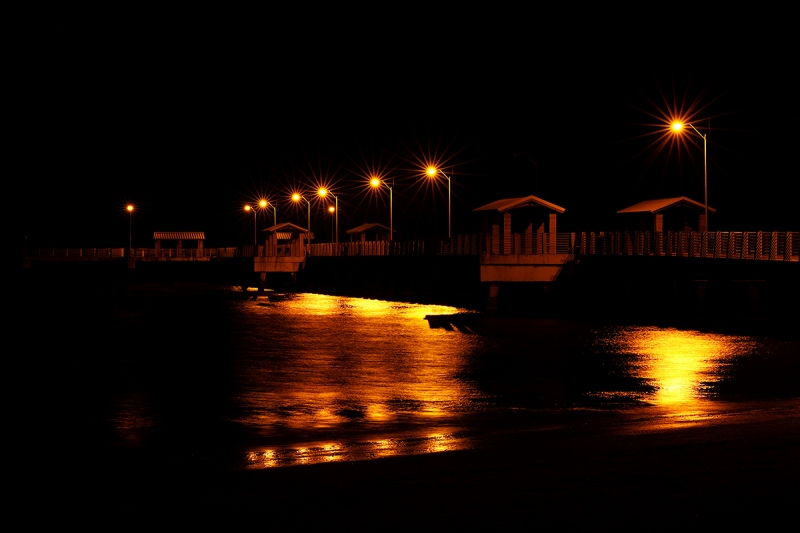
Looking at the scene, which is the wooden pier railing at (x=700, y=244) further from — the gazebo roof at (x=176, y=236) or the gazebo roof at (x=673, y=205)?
the gazebo roof at (x=176, y=236)

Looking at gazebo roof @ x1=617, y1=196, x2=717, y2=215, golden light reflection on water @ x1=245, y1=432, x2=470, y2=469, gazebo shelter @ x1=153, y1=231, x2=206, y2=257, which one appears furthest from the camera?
gazebo shelter @ x1=153, y1=231, x2=206, y2=257

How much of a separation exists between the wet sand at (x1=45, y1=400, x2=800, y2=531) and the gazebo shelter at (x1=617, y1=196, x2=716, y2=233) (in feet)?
127

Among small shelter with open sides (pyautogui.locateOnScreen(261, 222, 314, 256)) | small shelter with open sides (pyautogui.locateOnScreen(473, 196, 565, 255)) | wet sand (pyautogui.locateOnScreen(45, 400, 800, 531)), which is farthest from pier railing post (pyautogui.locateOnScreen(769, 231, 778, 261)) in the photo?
small shelter with open sides (pyautogui.locateOnScreen(261, 222, 314, 256))

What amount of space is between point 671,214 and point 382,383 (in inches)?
1315

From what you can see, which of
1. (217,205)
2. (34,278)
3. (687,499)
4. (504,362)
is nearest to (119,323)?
(504,362)

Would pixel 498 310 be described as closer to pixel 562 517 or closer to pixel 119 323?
pixel 119 323

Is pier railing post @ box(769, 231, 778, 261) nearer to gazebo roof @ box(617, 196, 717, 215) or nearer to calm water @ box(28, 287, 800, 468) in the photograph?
calm water @ box(28, 287, 800, 468)

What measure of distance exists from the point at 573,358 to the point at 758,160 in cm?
8541

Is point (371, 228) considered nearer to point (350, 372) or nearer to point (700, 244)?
point (700, 244)

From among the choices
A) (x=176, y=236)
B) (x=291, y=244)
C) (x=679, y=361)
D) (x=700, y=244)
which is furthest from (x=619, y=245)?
(x=176, y=236)

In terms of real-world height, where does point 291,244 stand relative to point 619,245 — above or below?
above

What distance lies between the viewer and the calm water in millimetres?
16641

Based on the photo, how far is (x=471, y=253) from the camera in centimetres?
6216

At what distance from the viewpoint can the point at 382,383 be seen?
2433 centimetres
